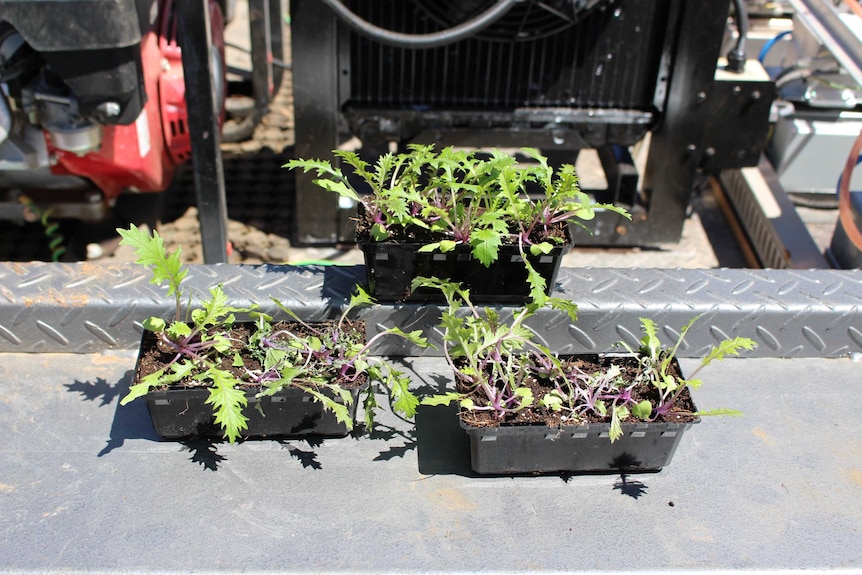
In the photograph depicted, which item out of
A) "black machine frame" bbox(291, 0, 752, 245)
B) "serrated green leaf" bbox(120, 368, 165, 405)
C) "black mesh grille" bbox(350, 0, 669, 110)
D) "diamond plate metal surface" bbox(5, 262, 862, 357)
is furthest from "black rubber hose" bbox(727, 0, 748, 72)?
"serrated green leaf" bbox(120, 368, 165, 405)

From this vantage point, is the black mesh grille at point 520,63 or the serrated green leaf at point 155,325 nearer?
the serrated green leaf at point 155,325

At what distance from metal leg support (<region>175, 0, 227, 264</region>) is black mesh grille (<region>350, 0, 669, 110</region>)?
0.51m

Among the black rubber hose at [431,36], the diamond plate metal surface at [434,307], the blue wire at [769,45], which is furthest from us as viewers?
the blue wire at [769,45]

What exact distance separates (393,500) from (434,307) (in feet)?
1.22

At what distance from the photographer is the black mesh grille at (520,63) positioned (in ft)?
7.90

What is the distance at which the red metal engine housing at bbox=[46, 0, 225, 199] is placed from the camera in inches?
89.2

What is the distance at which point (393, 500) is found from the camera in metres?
1.21

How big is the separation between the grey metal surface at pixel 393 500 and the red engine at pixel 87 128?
3.04 feet

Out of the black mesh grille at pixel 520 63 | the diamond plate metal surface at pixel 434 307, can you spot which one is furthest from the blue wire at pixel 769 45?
the diamond plate metal surface at pixel 434 307

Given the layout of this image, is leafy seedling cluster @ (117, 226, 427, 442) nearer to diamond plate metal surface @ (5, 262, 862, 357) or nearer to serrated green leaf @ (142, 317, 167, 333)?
serrated green leaf @ (142, 317, 167, 333)

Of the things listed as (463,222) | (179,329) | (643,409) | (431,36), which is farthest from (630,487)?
(431,36)

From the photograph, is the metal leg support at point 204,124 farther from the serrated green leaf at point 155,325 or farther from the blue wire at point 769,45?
the blue wire at point 769,45

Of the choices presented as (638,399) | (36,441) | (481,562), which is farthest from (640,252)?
(36,441)

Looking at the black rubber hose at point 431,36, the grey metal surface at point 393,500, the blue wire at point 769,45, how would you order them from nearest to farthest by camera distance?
the grey metal surface at point 393,500 < the black rubber hose at point 431,36 < the blue wire at point 769,45
